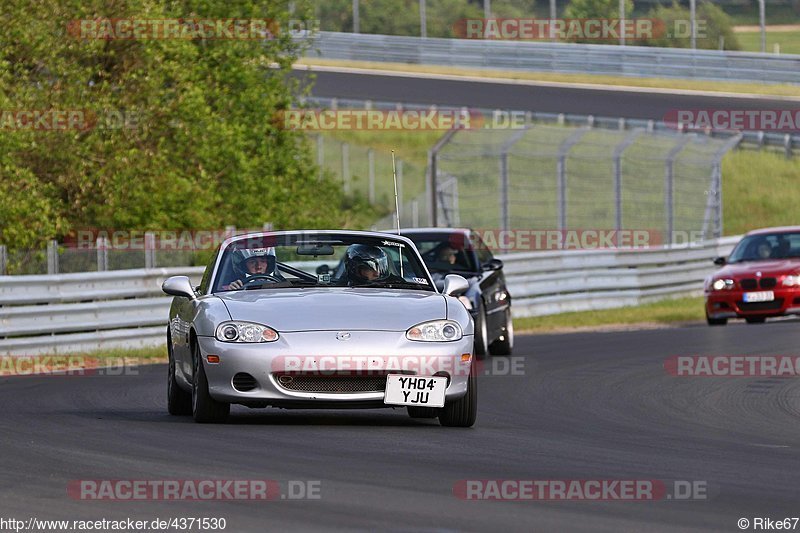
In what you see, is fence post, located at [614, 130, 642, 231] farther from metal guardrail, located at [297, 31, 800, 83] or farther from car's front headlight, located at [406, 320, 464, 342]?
car's front headlight, located at [406, 320, 464, 342]

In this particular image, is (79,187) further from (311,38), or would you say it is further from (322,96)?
(322,96)

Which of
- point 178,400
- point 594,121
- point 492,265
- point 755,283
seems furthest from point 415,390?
point 594,121

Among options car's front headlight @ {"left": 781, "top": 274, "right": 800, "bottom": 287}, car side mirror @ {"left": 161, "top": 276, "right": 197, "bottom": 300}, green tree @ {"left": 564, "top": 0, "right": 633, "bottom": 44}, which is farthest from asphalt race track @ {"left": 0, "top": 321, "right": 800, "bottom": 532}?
green tree @ {"left": 564, "top": 0, "right": 633, "bottom": 44}

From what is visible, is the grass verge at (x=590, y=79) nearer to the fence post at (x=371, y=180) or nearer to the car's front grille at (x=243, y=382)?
the fence post at (x=371, y=180)

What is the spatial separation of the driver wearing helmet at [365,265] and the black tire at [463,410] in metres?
1.08

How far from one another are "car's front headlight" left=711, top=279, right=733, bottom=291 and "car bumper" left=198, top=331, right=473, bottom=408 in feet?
46.9

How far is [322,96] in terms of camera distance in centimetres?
5262

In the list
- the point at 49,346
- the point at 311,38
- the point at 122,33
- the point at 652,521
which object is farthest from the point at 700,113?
the point at 652,521

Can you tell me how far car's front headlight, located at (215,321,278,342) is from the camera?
1015 cm

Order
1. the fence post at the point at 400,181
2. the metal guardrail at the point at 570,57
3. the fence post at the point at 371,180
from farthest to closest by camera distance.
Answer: the fence post at the point at 371,180 → the fence post at the point at 400,181 → the metal guardrail at the point at 570,57

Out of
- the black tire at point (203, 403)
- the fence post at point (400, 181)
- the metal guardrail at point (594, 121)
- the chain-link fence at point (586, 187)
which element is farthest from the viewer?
the fence post at point (400, 181)

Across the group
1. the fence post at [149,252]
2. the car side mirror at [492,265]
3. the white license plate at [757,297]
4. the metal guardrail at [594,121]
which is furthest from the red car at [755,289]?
the metal guardrail at [594,121]

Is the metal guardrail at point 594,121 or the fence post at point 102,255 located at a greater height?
the fence post at point 102,255

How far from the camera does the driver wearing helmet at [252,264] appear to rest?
11.3m
